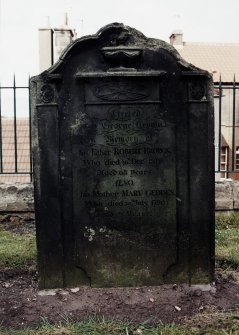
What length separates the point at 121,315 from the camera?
138 inches

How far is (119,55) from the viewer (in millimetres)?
3764

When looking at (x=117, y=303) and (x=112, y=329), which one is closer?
(x=112, y=329)

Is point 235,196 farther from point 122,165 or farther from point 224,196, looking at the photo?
point 122,165

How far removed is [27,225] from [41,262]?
9.20 ft

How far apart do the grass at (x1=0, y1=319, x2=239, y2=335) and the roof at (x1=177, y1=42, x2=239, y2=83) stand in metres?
20.9

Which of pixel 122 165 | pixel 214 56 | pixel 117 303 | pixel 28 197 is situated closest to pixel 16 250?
pixel 28 197

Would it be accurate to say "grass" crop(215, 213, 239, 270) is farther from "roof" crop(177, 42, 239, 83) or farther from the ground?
"roof" crop(177, 42, 239, 83)

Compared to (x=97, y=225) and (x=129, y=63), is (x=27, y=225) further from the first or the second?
(x=129, y=63)

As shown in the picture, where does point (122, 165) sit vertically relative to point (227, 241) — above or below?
above

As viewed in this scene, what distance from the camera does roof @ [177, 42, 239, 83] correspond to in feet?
79.0

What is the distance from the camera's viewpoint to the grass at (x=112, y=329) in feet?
10.4

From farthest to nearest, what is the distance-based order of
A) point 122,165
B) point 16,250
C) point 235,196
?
point 235,196 → point 16,250 → point 122,165

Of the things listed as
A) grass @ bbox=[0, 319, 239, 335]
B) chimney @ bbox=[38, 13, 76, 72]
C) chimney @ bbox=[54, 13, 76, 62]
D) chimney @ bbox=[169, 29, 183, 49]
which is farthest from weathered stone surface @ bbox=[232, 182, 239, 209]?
chimney @ bbox=[169, 29, 183, 49]

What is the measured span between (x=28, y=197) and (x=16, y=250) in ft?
5.40
